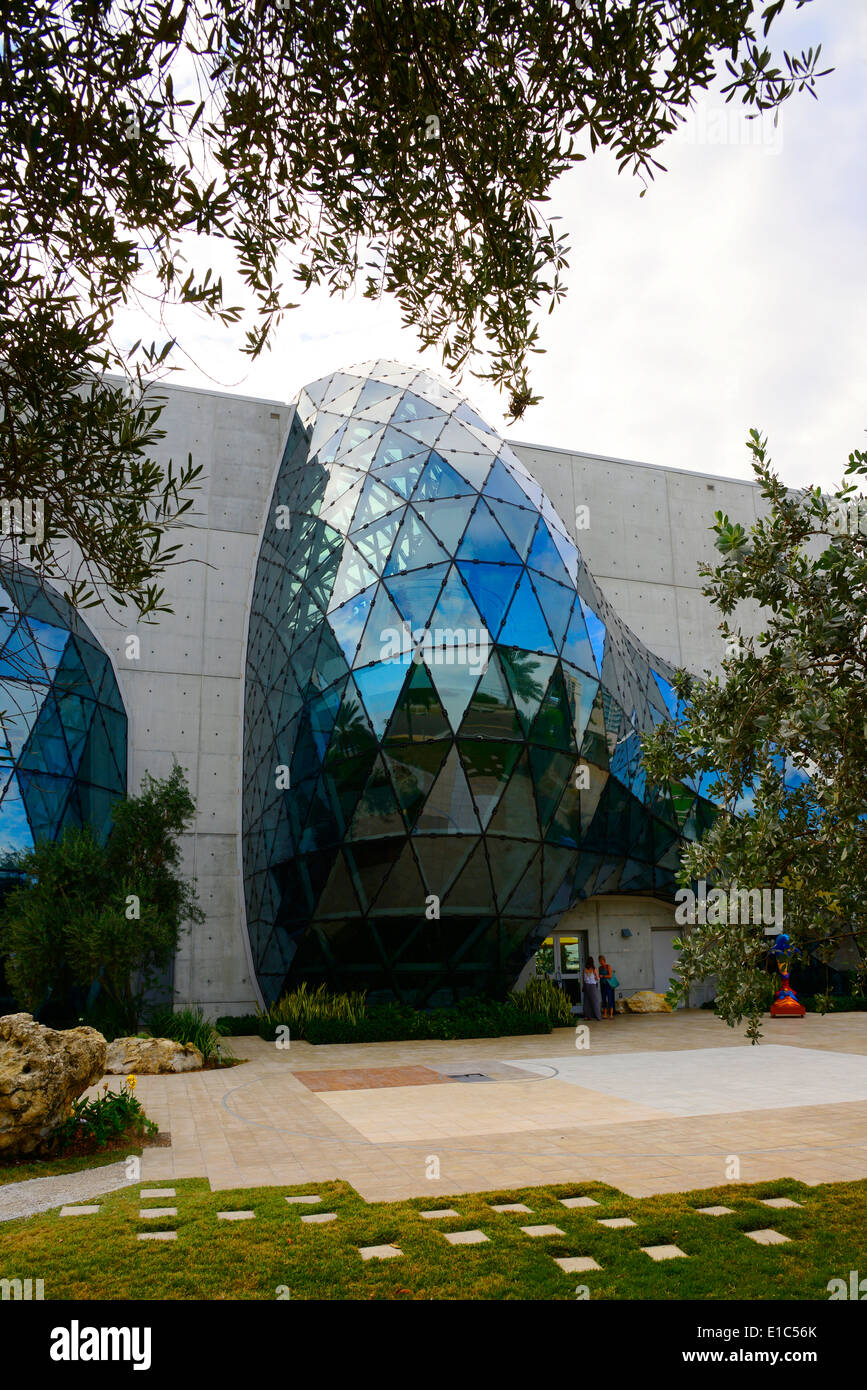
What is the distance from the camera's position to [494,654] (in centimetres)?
1852

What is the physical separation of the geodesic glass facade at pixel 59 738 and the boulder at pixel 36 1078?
10247mm

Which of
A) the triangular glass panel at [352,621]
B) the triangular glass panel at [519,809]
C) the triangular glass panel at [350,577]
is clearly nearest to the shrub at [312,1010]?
the triangular glass panel at [519,809]

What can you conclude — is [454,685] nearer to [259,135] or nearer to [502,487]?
[502,487]

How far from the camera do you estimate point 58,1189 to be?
24.5 feet

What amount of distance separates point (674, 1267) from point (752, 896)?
82.7 inches

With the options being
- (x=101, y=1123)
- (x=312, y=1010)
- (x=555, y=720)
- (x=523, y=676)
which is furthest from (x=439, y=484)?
(x=101, y=1123)

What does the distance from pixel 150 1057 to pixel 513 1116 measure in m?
6.90

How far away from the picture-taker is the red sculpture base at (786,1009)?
22.2m

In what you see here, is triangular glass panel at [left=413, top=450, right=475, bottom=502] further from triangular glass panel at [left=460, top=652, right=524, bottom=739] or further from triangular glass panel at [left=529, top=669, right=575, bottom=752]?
triangular glass panel at [left=529, top=669, right=575, bottom=752]

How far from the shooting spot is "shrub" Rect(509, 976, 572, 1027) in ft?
63.5

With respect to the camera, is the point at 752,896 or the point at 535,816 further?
the point at 535,816

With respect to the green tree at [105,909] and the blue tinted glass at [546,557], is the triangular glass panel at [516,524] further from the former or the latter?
the green tree at [105,909]
